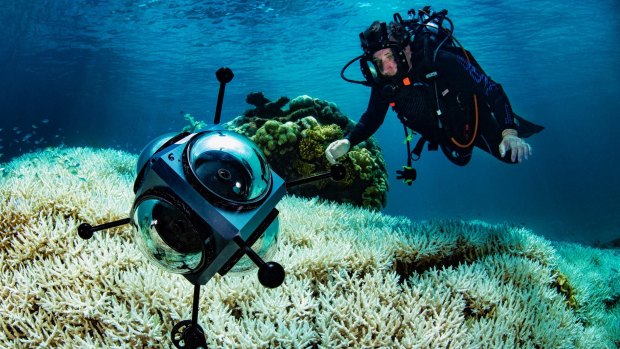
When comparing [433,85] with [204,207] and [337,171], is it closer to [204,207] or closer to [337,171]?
[337,171]

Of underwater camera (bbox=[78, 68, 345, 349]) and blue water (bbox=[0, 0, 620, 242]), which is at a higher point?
underwater camera (bbox=[78, 68, 345, 349])

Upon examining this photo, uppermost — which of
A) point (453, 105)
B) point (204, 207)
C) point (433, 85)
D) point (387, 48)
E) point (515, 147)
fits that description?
point (387, 48)

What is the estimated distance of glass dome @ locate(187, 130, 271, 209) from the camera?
150 centimetres

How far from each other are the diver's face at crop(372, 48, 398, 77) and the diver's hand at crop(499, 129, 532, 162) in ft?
5.77

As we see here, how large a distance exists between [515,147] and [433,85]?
1506 mm

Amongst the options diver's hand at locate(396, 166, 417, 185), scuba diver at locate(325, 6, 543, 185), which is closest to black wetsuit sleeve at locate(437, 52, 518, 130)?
scuba diver at locate(325, 6, 543, 185)

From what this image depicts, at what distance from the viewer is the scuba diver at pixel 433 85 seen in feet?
16.0

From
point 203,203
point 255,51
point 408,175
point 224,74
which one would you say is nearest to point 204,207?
point 203,203

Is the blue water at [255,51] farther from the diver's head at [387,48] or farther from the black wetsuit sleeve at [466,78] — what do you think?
the black wetsuit sleeve at [466,78]

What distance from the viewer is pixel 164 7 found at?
845 inches

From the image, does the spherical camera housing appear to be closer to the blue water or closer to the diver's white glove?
the diver's white glove

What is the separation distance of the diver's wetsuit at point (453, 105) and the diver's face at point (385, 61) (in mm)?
312

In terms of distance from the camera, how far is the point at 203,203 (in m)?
1.37

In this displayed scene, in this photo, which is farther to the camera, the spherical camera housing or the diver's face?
the diver's face
